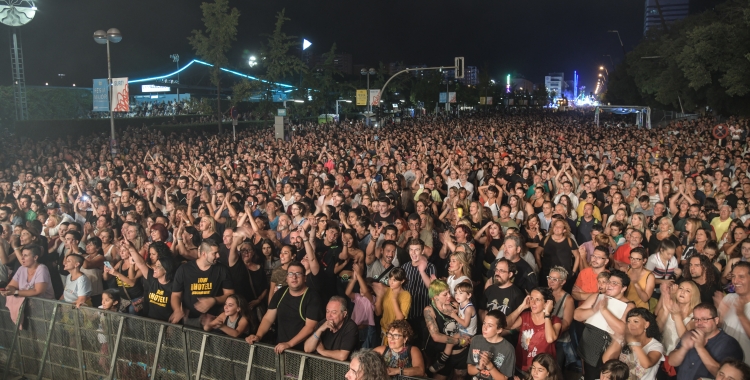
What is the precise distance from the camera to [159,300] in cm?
583

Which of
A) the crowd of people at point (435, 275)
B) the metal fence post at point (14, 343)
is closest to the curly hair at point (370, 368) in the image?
the crowd of people at point (435, 275)

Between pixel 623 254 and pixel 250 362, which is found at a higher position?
pixel 623 254

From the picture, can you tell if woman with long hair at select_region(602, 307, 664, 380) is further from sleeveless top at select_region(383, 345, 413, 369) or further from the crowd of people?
sleeveless top at select_region(383, 345, 413, 369)

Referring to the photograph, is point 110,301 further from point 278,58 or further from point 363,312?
point 278,58

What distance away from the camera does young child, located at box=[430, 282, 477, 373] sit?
5.02 metres

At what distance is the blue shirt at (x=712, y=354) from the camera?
4.23 m

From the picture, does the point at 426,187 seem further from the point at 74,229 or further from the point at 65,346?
the point at 65,346

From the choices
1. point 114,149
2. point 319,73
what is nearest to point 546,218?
point 114,149

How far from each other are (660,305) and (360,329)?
8.45ft

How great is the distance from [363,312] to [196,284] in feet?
5.22

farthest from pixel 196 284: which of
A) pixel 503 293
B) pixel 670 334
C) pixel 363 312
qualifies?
pixel 670 334

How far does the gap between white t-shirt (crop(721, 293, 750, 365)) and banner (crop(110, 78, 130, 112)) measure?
16215 mm

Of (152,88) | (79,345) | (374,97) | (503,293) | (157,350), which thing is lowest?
(79,345)

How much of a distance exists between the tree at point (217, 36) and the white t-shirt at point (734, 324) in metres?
28.0
